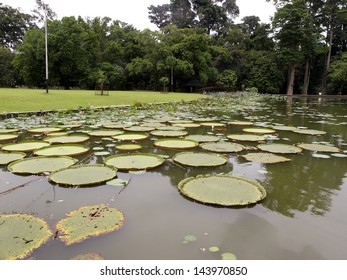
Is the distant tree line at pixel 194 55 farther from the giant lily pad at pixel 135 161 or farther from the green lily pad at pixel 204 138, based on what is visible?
the giant lily pad at pixel 135 161

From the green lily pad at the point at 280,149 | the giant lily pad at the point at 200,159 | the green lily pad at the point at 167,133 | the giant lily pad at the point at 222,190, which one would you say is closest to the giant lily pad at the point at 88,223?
the giant lily pad at the point at 222,190

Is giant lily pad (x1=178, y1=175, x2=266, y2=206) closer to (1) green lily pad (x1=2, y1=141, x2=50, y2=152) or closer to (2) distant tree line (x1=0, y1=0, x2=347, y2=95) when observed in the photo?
(1) green lily pad (x1=2, y1=141, x2=50, y2=152)

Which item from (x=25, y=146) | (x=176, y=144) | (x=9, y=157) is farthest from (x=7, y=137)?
(x=176, y=144)

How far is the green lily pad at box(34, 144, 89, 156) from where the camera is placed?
3730 mm

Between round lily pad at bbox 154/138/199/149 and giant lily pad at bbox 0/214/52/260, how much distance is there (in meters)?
2.52

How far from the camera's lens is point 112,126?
6.02m

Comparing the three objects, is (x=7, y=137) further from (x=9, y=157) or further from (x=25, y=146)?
(x=9, y=157)

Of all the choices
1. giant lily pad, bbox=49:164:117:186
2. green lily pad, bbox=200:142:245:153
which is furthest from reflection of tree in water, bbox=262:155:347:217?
giant lily pad, bbox=49:164:117:186

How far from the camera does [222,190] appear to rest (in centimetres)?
257

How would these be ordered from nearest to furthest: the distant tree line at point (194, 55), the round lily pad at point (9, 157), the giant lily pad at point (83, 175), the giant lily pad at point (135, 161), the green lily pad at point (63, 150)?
the giant lily pad at point (83, 175)
the giant lily pad at point (135, 161)
the round lily pad at point (9, 157)
the green lily pad at point (63, 150)
the distant tree line at point (194, 55)

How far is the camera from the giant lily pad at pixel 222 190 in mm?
2387

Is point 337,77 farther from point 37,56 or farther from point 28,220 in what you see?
point 28,220

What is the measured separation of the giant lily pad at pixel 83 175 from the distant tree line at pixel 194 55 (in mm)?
23256
